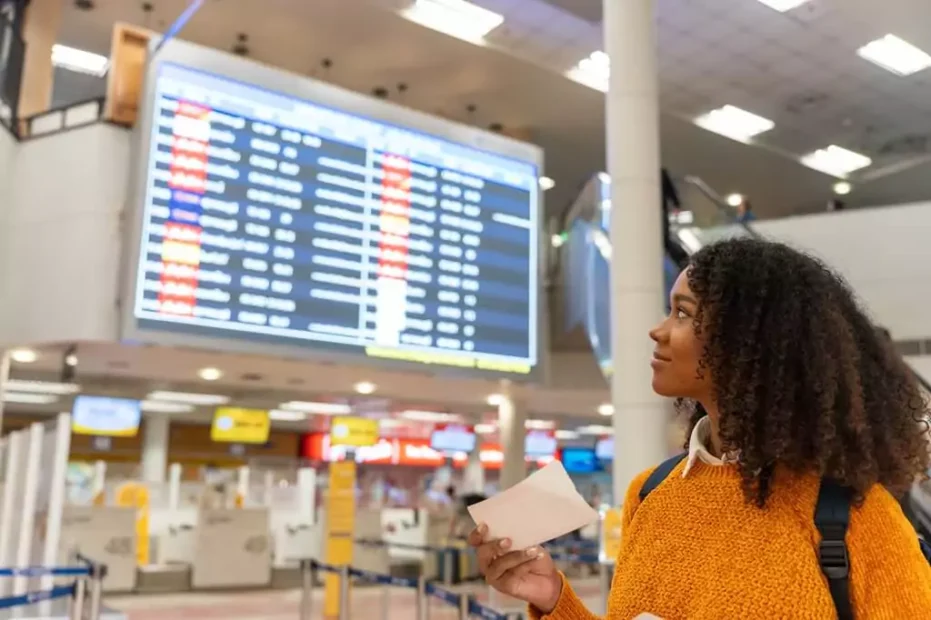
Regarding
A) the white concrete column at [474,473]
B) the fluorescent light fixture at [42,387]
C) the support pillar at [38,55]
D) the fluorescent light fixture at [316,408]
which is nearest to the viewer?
the support pillar at [38,55]

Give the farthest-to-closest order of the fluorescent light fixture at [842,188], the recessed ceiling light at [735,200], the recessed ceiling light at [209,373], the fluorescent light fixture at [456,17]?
the fluorescent light fixture at [842,188] → the recessed ceiling light at [735,200] → the fluorescent light fixture at [456,17] → the recessed ceiling light at [209,373]

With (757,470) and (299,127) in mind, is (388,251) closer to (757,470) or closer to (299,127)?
(299,127)

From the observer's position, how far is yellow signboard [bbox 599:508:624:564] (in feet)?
20.0

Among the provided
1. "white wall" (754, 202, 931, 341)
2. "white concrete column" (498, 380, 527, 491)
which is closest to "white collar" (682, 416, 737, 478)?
"white wall" (754, 202, 931, 341)

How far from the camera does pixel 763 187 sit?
56.1 ft

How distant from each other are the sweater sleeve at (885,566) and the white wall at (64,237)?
6.55 meters

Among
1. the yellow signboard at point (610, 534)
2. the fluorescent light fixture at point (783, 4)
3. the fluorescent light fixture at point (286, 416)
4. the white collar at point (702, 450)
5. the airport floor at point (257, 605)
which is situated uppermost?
the fluorescent light fixture at point (783, 4)

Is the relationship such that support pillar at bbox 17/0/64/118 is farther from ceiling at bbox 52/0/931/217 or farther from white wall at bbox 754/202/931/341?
white wall at bbox 754/202/931/341

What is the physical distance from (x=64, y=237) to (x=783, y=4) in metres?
8.39

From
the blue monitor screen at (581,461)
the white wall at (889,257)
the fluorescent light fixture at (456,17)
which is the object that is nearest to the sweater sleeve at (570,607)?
the white wall at (889,257)

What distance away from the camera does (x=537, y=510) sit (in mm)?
1505

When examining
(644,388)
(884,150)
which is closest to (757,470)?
(644,388)

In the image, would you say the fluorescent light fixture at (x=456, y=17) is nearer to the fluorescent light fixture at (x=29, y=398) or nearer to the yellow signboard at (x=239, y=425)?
the yellow signboard at (x=239, y=425)

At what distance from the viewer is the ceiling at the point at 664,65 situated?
10.7m
